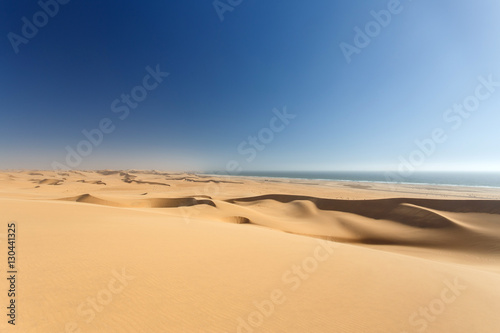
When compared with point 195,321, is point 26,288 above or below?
above

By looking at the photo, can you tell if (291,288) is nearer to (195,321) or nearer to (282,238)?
(195,321)

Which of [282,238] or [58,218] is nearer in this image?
[282,238]

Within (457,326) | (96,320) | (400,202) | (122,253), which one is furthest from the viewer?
(400,202)

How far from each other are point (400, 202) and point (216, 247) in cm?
1443

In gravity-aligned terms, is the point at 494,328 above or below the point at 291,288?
below

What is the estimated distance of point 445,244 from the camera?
31.2 feet

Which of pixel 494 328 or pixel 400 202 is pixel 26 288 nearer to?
pixel 494 328

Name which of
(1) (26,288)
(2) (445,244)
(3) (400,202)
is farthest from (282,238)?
(3) (400,202)

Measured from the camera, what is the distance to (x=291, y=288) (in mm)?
3553

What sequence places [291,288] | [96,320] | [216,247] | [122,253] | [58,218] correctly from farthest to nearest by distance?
[58,218] → [216,247] → [122,253] → [291,288] → [96,320]

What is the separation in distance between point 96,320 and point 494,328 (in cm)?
523

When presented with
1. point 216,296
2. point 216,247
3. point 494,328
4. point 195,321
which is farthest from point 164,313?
point 494,328

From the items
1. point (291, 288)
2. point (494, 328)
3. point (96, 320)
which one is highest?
point (96, 320)

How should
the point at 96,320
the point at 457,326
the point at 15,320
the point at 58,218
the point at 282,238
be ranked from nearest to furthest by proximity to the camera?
the point at 15,320
the point at 96,320
the point at 457,326
the point at 282,238
the point at 58,218
